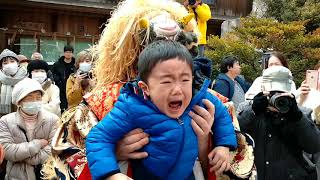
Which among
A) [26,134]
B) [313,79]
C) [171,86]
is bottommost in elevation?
[26,134]

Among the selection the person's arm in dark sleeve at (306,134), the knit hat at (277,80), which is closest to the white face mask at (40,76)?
the knit hat at (277,80)

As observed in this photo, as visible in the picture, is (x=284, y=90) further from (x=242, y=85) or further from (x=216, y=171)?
(x=242, y=85)

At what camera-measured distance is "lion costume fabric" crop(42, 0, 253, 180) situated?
2.04 meters

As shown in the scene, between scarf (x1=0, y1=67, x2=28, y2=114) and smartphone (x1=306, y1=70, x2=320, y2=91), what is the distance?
359 cm

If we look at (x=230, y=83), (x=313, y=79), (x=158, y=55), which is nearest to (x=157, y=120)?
(x=158, y=55)

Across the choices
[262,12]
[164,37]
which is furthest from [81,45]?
[164,37]

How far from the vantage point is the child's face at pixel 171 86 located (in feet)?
5.85

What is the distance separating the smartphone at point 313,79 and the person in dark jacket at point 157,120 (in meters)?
2.79

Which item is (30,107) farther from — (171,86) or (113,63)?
(171,86)

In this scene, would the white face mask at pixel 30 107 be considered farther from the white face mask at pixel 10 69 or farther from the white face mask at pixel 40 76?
the white face mask at pixel 10 69

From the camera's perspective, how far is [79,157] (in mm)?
2023

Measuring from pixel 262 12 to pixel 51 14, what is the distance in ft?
19.9

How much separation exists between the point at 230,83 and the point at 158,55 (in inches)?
178

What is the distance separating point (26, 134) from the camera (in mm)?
4398
